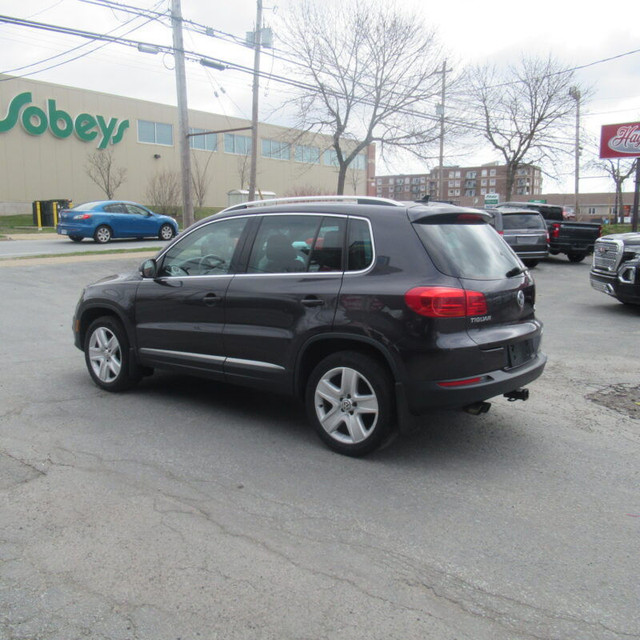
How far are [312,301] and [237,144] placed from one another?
53.0m

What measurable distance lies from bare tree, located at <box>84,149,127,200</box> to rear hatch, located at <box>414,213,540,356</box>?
43417 millimetres

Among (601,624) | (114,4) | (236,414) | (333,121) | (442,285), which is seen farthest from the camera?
(333,121)

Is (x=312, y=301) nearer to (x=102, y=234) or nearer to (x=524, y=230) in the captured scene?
(x=524, y=230)

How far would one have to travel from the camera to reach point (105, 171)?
44219 millimetres

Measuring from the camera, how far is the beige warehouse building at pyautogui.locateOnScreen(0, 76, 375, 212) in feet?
134

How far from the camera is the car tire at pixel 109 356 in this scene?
19.4 feet

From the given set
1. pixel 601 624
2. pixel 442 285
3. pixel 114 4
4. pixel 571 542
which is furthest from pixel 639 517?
pixel 114 4

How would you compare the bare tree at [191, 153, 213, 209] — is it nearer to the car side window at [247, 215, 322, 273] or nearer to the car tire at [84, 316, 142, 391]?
the car tire at [84, 316, 142, 391]

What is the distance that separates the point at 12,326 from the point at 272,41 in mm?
16735

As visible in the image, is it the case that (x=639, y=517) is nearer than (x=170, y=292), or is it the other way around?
(x=639, y=517)

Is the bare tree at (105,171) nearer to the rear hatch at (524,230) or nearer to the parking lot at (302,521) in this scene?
the rear hatch at (524,230)

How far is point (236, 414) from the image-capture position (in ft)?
17.7

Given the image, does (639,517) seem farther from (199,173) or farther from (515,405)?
(199,173)

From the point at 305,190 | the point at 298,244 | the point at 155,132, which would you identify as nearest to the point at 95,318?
the point at 298,244
